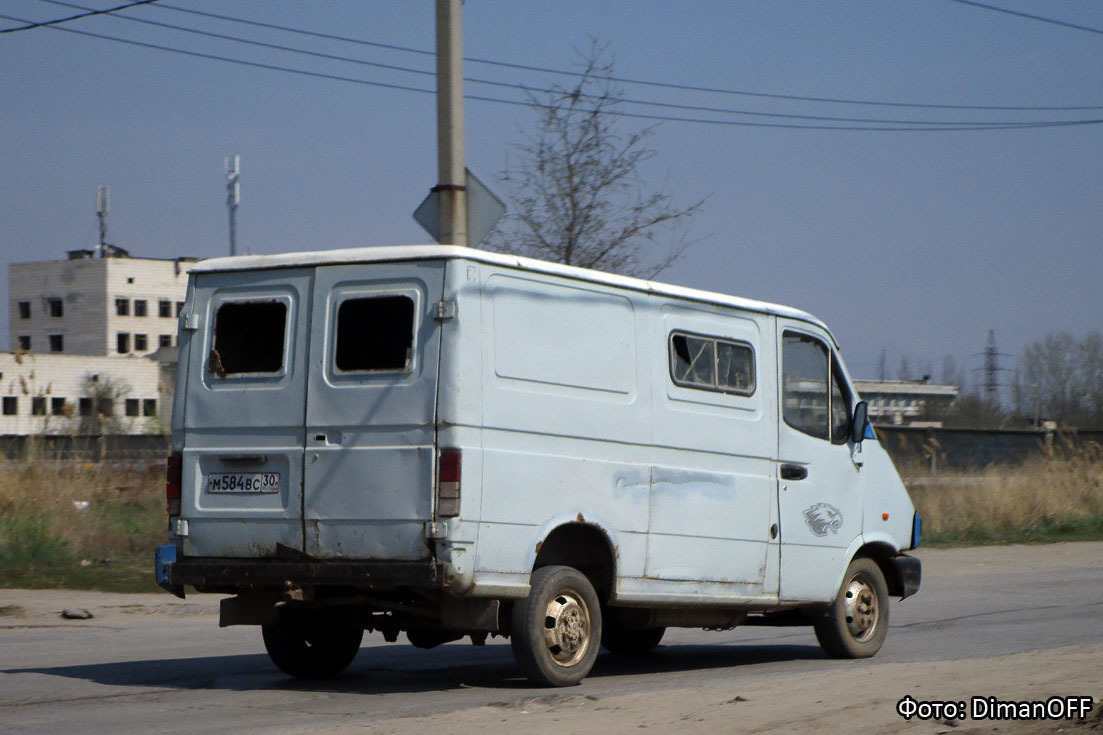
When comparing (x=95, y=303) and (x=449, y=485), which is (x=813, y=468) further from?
(x=95, y=303)

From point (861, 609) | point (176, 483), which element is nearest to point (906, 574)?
point (861, 609)

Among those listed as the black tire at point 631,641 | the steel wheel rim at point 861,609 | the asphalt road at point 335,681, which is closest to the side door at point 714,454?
the asphalt road at point 335,681

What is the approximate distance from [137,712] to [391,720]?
147 centimetres

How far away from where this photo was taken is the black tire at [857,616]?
10.2 m

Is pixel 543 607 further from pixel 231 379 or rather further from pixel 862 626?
pixel 862 626

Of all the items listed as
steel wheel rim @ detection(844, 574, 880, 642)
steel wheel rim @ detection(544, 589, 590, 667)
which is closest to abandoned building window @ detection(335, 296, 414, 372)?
steel wheel rim @ detection(544, 589, 590, 667)

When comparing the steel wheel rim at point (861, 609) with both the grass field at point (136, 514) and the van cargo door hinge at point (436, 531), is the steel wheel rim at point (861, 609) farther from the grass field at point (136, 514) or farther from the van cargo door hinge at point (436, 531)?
the grass field at point (136, 514)

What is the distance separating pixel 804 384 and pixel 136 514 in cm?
1170

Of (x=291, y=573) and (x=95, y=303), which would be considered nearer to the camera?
(x=291, y=573)

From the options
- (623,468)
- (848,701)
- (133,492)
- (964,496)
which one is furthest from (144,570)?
(964,496)

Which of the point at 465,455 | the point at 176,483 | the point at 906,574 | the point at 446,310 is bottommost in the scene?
the point at 906,574

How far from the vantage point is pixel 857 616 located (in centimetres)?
1037

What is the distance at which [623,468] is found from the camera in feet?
28.5

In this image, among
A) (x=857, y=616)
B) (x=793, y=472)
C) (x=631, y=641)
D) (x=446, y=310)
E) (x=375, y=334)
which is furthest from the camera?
(x=631, y=641)
